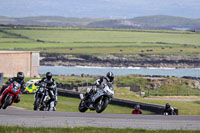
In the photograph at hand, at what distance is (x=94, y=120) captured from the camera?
19.5 meters

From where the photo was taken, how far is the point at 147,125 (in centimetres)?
1853

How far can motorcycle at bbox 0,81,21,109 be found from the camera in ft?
78.2

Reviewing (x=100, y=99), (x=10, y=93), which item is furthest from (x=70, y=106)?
(x=100, y=99)

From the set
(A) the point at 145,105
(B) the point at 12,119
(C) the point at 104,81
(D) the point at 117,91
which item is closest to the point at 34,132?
(B) the point at 12,119

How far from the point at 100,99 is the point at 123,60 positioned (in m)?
168

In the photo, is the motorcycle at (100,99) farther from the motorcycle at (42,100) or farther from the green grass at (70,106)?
the green grass at (70,106)

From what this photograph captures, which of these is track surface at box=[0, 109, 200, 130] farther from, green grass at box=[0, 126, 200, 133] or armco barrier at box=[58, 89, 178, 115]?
armco barrier at box=[58, 89, 178, 115]

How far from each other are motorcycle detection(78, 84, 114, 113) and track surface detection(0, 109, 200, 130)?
2.19 meters

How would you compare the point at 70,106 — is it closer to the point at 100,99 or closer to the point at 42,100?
the point at 42,100

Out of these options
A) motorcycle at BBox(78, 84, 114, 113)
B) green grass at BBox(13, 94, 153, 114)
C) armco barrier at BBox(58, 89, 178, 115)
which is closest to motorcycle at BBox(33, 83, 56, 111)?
motorcycle at BBox(78, 84, 114, 113)

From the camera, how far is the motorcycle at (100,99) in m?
23.2

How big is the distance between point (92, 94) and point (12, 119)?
576 centimetres

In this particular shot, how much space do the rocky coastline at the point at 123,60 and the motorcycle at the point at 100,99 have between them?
155 meters

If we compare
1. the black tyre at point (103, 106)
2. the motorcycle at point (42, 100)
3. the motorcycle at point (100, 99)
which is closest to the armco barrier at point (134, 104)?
the motorcycle at point (100, 99)
